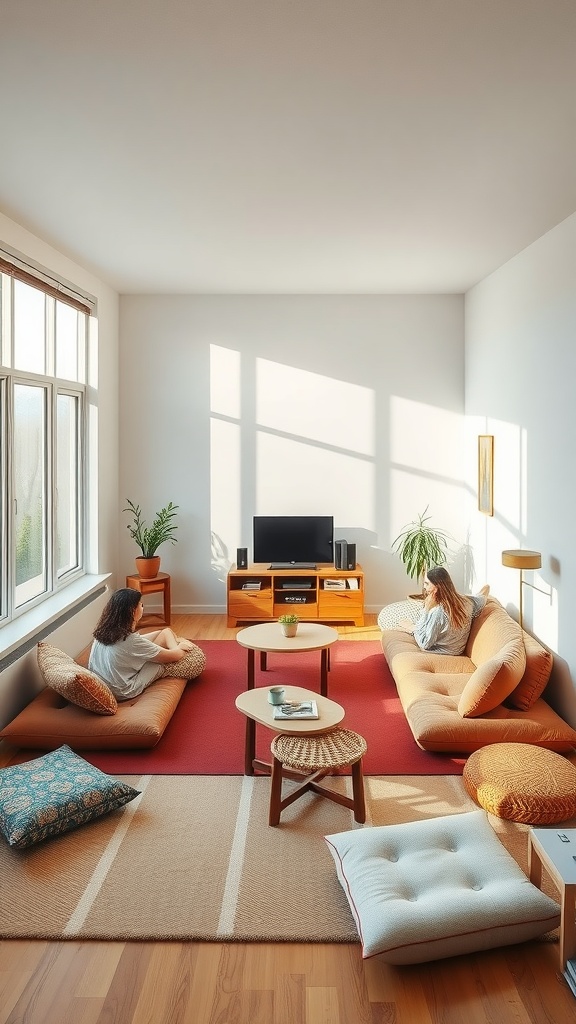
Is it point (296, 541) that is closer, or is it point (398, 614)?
point (398, 614)

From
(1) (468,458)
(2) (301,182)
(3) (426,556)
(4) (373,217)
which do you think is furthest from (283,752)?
(1) (468,458)

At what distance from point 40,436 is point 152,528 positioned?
71.8 inches

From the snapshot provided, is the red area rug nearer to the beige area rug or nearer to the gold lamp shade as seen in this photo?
the beige area rug

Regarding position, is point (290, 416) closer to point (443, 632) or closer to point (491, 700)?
point (443, 632)

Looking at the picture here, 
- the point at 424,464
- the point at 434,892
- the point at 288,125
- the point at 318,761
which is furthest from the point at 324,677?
the point at 288,125

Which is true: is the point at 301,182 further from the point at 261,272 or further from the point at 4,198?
the point at 261,272

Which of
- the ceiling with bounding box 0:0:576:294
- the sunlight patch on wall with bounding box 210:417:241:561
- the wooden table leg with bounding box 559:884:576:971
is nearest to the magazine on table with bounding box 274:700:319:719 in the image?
the wooden table leg with bounding box 559:884:576:971

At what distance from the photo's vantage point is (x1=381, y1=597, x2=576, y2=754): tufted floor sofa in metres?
3.98

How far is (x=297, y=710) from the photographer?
3723 mm

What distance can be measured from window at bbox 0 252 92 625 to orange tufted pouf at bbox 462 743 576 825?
9.71 ft

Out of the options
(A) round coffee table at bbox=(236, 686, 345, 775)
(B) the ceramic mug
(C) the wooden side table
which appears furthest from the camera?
(C) the wooden side table

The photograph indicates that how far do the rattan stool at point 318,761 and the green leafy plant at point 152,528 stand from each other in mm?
3507

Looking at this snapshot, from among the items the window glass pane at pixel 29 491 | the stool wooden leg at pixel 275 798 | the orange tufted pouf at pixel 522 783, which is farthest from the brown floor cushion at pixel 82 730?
the orange tufted pouf at pixel 522 783

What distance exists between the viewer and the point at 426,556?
22.5ft
